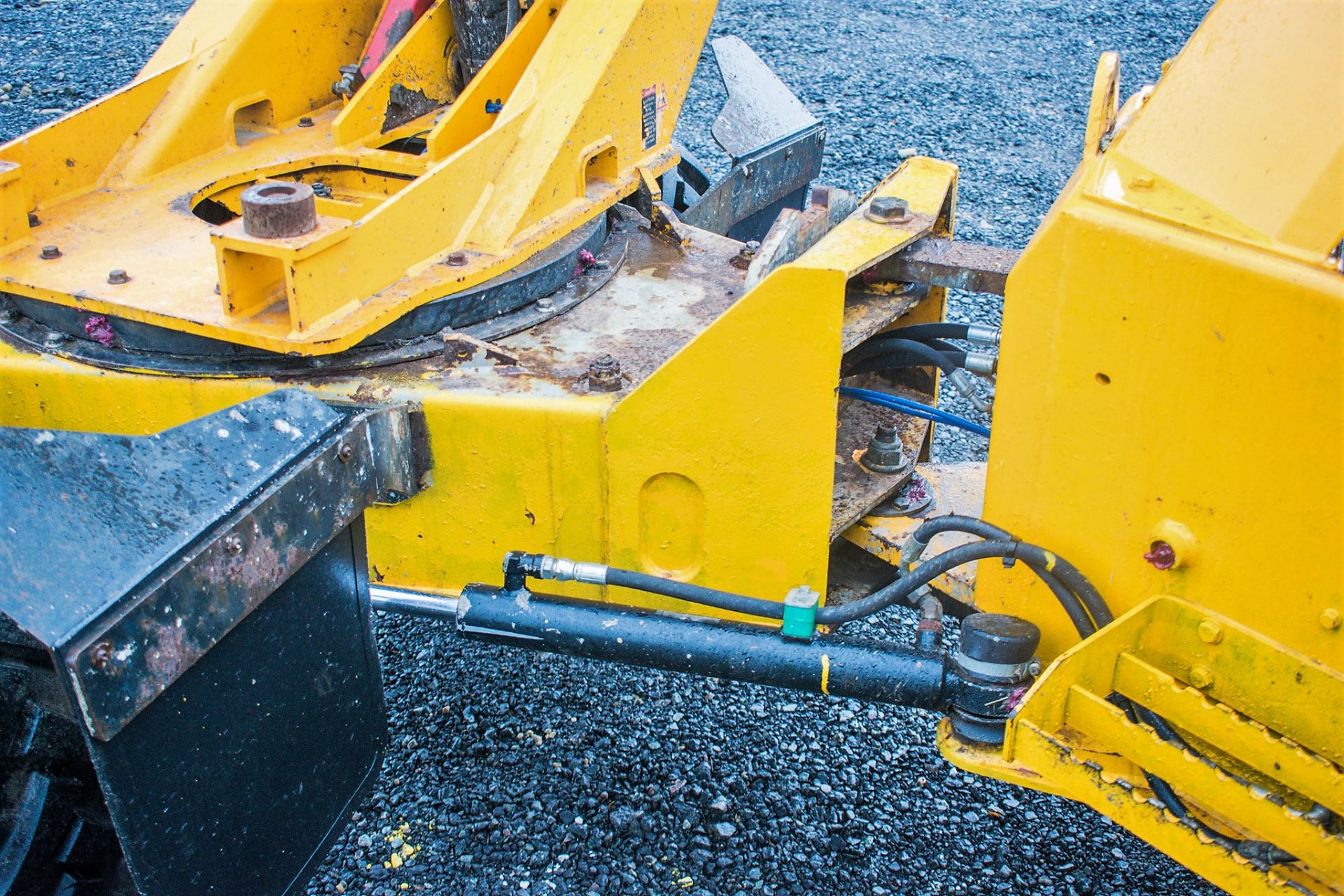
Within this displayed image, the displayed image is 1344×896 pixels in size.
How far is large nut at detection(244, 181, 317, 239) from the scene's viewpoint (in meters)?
1.75

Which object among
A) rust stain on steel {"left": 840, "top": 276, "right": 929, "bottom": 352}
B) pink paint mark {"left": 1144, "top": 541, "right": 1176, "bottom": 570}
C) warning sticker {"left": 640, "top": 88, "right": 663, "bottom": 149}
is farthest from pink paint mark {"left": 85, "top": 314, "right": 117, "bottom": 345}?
pink paint mark {"left": 1144, "top": 541, "right": 1176, "bottom": 570}

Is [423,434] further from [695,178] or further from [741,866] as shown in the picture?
[695,178]

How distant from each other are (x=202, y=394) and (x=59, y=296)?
318 mm

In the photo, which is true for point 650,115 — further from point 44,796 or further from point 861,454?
point 44,796

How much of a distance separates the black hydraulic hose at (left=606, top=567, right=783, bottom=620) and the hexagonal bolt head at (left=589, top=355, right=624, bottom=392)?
29cm

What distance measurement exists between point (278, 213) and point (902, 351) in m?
1.04

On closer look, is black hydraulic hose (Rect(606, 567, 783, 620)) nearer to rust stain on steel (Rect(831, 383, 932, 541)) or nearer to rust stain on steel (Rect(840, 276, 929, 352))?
rust stain on steel (Rect(831, 383, 932, 541))

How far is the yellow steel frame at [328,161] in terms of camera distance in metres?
1.88

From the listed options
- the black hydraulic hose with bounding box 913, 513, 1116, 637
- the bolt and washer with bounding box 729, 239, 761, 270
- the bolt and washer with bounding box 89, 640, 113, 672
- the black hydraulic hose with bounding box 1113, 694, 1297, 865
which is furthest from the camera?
the bolt and washer with bounding box 729, 239, 761, 270

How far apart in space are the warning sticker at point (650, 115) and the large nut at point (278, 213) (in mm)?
858

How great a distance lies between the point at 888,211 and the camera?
1908mm

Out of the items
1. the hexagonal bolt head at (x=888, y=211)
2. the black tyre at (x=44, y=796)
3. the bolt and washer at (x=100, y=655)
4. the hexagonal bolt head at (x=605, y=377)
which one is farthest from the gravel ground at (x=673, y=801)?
the hexagonal bolt head at (x=888, y=211)

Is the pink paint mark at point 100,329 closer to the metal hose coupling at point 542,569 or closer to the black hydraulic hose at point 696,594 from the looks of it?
the metal hose coupling at point 542,569

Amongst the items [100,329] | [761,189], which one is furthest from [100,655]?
[761,189]
